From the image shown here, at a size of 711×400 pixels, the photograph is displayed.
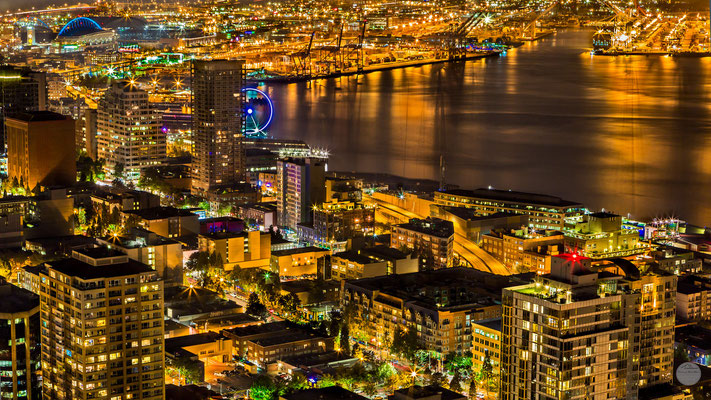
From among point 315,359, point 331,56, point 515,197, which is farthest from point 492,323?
point 331,56

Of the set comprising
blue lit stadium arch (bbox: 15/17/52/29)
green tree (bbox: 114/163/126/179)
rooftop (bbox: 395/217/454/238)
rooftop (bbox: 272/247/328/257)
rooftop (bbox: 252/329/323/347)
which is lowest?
rooftop (bbox: 272/247/328/257)

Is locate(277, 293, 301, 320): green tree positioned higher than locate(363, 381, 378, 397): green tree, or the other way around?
locate(277, 293, 301, 320): green tree

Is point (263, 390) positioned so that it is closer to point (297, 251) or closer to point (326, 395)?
point (326, 395)

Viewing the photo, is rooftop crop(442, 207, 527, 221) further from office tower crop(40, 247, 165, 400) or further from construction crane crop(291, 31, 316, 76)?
construction crane crop(291, 31, 316, 76)

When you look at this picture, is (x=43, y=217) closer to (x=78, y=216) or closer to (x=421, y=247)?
(x=78, y=216)

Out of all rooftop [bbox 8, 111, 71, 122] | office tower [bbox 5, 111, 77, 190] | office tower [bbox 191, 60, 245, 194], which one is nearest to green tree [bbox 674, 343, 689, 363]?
office tower [bbox 191, 60, 245, 194]
